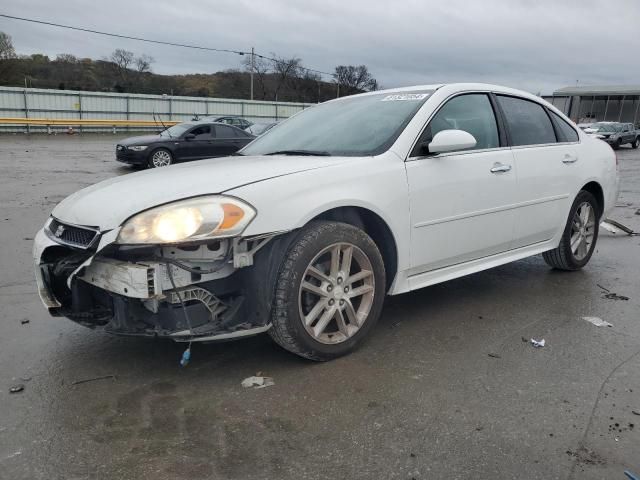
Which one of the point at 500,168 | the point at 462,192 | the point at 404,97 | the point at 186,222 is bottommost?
the point at 186,222

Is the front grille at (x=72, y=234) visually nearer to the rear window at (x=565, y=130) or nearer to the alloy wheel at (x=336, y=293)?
the alloy wheel at (x=336, y=293)

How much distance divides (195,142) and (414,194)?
1320 cm

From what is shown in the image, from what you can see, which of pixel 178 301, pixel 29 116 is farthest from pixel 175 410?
pixel 29 116

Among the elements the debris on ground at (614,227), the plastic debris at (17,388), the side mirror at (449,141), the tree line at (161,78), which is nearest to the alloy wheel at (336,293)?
the side mirror at (449,141)

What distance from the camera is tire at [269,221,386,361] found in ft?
9.99

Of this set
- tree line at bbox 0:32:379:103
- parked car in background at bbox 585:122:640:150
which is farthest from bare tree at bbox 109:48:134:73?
parked car in background at bbox 585:122:640:150

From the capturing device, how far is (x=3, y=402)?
9.33ft

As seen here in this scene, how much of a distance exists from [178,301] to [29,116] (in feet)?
105

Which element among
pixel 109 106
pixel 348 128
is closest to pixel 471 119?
pixel 348 128

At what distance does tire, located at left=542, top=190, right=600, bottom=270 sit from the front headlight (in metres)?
3.42

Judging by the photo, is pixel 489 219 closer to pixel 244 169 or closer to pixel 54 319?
pixel 244 169

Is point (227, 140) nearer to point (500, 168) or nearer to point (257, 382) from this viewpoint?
point (500, 168)

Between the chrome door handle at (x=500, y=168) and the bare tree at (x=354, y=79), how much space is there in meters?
65.8

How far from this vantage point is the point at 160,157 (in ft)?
50.9
